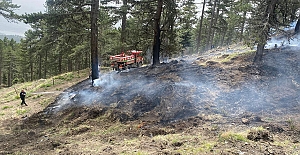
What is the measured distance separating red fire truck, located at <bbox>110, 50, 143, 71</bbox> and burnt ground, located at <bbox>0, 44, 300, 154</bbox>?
3.48 metres

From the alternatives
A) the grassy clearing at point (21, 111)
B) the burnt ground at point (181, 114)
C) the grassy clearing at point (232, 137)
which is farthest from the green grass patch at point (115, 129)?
the grassy clearing at point (21, 111)

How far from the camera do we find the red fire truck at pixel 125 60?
17609mm

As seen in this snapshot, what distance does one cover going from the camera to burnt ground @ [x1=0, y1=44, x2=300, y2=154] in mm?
6527

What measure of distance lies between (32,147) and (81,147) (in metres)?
2.01

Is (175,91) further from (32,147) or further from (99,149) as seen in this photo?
(32,147)

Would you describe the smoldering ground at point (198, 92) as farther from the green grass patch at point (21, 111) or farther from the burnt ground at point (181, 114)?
the green grass patch at point (21, 111)

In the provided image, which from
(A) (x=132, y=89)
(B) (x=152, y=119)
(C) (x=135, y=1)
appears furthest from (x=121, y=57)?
(B) (x=152, y=119)

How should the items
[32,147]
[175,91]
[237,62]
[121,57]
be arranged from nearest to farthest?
1. [32,147]
2. [175,91]
3. [237,62]
4. [121,57]

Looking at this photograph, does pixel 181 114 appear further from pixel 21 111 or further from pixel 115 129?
pixel 21 111

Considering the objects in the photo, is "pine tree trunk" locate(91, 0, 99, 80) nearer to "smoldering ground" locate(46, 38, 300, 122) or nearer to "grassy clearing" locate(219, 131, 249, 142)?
"smoldering ground" locate(46, 38, 300, 122)

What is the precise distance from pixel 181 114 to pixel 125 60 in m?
9.70

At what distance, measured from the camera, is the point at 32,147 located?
7902mm

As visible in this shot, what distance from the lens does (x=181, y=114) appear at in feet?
29.8

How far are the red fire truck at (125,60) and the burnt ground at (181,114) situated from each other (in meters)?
3.48
